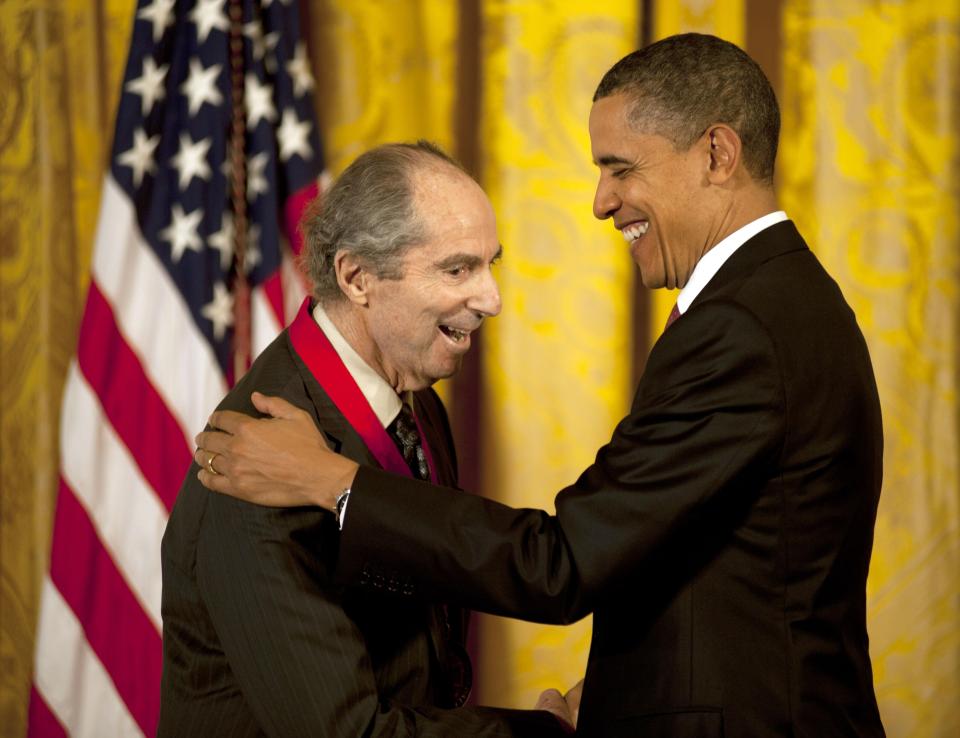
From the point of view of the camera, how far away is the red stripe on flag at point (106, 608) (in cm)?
306

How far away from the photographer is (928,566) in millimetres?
3559

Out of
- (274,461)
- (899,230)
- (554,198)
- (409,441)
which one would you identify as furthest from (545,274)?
(274,461)

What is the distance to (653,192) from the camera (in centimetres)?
187

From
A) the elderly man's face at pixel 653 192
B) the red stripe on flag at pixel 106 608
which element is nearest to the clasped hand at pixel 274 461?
the elderly man's face at pixel 653 192

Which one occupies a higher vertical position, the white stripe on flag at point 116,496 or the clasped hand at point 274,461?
the clasped hand at point 274,461

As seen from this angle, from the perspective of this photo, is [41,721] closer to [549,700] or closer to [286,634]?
[549,700]

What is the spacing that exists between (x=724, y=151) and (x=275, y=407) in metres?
0.81

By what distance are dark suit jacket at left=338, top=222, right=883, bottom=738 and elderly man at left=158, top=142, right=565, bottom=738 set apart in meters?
0.11

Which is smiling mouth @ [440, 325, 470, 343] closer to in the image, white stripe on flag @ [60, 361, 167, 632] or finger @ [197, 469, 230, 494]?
finger @ [197, 469, 230, 494]

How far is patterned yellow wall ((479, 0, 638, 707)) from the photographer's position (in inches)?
137

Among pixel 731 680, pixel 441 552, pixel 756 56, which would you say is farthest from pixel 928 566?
pixel 441 552

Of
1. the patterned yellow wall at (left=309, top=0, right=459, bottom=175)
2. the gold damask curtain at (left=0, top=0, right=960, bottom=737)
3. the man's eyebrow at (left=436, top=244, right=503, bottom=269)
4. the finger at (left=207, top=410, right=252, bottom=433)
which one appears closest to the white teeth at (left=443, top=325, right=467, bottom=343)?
the man's eyebrow at (left=436, top=244, right=503, bottom=269)

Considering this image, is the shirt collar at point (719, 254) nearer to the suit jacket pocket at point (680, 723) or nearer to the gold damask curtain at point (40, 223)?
the suit jacket pocket at point (680, 723)

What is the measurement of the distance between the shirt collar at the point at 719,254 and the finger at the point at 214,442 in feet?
2.36
